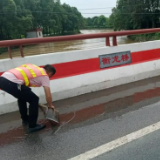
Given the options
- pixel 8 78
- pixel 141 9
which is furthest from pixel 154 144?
pixel 141 9

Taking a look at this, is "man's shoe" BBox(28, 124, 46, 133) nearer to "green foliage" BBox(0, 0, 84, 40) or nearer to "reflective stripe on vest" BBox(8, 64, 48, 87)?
"reflective stripe on vest" BBox(8, 64, 48, 87)

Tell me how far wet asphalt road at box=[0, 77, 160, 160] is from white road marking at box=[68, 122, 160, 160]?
7 centimetres

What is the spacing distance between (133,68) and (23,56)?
9.10 feet

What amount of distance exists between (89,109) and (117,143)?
130 cm

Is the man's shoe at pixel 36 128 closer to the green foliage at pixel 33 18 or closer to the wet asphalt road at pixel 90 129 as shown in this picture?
the wet asphalt road at pixel 90 129

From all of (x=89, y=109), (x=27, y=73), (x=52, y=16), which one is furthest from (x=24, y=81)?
(x=52, y=16)

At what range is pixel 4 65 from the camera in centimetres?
373

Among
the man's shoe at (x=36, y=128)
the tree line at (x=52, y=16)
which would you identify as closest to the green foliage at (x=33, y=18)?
the tree line at (x=52, y=16)

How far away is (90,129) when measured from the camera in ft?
10.2

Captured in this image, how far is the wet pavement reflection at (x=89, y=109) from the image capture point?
10.2 feet

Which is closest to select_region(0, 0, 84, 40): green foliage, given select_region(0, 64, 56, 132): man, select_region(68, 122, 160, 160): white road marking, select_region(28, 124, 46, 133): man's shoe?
select_region(0, 64, 56, 132): man

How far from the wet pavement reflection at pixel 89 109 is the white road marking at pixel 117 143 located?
68 centimetres

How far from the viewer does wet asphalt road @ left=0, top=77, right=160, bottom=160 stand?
253 cm

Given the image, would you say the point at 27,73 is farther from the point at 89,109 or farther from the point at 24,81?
the point at 89,109
